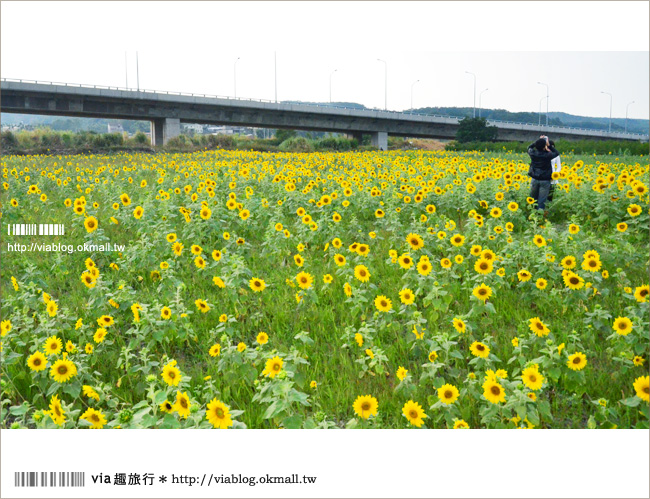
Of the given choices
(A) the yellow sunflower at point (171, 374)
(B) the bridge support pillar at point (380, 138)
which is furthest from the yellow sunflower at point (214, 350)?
(B) the bridge support pillar at point (380, 138)

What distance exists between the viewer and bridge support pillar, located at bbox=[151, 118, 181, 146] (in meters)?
44.1

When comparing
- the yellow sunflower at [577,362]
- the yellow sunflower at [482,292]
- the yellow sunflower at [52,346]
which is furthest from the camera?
the yellow sunflower at [482,292]

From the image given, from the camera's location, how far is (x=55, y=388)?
3.17 meters

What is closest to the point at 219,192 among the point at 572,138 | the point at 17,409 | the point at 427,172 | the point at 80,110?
the point at 427,172

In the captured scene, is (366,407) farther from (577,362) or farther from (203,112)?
(203,112)

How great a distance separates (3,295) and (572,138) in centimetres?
1994

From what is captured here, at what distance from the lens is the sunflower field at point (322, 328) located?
285 cm

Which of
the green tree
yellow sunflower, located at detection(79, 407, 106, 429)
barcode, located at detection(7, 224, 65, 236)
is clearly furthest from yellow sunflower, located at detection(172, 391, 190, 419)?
the green tree

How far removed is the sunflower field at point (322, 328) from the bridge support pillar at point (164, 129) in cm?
3839

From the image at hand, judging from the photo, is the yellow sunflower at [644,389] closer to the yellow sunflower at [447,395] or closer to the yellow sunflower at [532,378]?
the yellow sunflower at [532,378]

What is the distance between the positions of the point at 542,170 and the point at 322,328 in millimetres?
5294

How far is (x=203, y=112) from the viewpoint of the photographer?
45188 mm

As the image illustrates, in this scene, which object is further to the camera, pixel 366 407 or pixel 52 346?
pixel 52 346

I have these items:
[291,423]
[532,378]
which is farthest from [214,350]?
[532,378]
